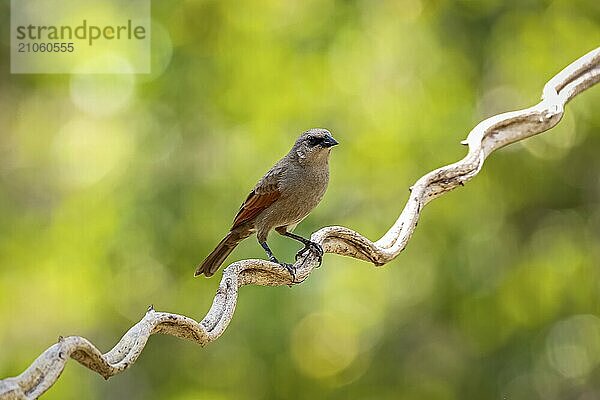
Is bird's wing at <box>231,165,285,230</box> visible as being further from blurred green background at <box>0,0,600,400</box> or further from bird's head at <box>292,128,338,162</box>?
blurred green background at <box>0,0,600,400</box>

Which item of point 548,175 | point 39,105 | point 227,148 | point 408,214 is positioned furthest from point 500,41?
point 408,214

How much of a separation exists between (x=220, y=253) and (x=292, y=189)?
0.53 metres

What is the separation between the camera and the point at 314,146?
4.68 meters

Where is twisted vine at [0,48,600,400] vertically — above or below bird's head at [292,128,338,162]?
below

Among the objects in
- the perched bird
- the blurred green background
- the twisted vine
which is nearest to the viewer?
the twisted vine

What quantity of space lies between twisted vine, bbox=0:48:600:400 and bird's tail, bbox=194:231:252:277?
92 cm

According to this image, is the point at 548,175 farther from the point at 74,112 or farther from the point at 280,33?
the point at 74,112

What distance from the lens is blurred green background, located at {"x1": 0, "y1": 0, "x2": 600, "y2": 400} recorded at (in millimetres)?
8055

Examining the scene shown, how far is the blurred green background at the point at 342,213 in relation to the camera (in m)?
8.05

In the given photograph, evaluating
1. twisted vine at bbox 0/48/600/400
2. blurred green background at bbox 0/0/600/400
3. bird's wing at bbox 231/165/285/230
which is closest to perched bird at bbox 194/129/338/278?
bird's wing at bbox 231/165/285/230

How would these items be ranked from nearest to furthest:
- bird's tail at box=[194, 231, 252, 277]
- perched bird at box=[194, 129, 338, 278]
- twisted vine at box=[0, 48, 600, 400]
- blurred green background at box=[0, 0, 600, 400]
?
twisted vine at box=[0, 48, 600, 400] < perched bird at box=[194, 129, 338, 278] < bird's tail at box=[194, 231, 252, 277] < blurred green background at box=[0, 0, 600, 400]

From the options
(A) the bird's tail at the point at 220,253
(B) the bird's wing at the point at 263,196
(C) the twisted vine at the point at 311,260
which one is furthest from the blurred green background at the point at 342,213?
(C) the twisted vine at the point at 311,260

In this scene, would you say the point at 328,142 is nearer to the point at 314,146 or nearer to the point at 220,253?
the point at 314,146

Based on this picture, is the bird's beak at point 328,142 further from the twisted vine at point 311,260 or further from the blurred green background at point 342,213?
the blurred green background at point 342,213
